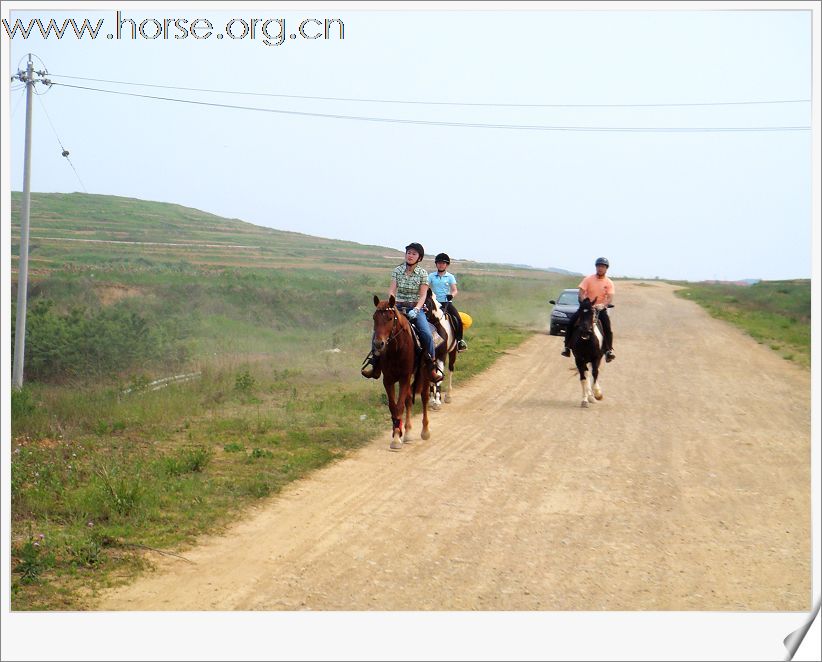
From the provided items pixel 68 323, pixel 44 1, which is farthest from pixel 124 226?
pixel 44 1

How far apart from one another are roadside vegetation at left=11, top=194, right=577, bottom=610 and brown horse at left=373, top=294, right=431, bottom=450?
631mm

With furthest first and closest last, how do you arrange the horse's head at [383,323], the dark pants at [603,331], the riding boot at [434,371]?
the dark pants at [603,331] < the riding boot at [434,371] < the horse's head at [383,323]

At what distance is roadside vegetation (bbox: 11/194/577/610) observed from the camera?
7934 mm

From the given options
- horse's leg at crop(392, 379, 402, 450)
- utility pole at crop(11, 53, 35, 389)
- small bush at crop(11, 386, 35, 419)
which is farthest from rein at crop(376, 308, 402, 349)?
utility pole at crop(11, 53, 35, 389)

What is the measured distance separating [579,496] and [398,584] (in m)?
2.95

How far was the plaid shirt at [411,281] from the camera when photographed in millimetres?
11289

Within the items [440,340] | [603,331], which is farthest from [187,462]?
[603,331]

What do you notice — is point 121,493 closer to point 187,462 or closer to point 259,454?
point 187,462

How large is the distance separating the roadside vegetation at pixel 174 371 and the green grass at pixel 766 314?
205 inches

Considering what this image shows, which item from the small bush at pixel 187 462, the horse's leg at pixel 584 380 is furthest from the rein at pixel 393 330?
the horse's leg at pixel 584 380

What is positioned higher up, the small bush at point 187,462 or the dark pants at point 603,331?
the dark pants at point 603,331

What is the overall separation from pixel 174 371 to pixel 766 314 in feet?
59.8

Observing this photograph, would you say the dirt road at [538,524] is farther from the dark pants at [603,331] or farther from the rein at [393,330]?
the rein at [393,330]

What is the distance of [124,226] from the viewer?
26.5 metres
